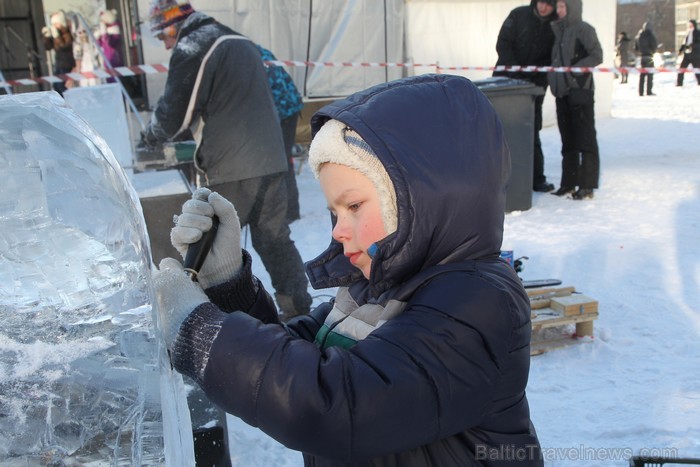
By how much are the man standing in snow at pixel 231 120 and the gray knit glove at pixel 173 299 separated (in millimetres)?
2761

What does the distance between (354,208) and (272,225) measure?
2.83 m

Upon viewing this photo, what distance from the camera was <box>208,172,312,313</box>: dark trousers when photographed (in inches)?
157

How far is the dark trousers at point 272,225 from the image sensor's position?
400cm

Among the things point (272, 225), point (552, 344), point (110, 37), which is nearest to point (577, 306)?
point (552, 344)

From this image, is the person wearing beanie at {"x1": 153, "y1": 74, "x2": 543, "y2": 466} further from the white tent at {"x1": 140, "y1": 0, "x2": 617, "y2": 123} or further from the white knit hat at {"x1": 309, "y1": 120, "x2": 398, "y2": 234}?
the white tent at {"x1": 140, "y1": 0, "x2": 617, "y2": 123}

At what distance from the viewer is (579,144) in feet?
23.1

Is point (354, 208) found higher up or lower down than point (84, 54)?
lower down

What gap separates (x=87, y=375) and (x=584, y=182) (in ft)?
21.7

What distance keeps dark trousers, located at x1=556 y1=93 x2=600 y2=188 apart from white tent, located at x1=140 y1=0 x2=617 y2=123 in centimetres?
311

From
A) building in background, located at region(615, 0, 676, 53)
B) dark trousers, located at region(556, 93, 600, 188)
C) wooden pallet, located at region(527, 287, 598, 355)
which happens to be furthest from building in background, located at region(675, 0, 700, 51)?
wooden pallet, located at region(527, 287, 598, 355)

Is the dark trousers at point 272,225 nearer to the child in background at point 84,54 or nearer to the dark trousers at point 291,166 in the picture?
the dark trousers at point 291,166

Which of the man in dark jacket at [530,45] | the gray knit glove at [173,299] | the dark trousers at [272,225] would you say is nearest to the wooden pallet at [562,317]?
the dark trousers at [272,225]

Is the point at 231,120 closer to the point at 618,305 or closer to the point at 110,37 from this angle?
the point at 618,305

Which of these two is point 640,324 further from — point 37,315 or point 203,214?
point 37,315
